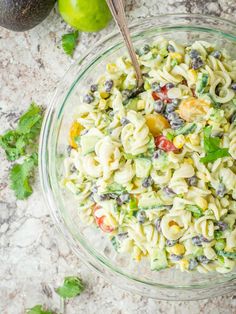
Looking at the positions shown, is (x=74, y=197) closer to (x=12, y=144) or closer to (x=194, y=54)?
(x=12, y=144)

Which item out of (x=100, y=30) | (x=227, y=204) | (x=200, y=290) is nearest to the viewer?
(x=227, y=204)

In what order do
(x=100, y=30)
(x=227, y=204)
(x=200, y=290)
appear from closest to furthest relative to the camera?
(x=227, y=204), (x=200, y=290), (x=100, y=30)

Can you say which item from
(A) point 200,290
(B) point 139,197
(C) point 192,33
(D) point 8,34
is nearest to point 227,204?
(B) point 139,197

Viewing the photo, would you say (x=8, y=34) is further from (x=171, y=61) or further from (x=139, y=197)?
(x=139, y=197)

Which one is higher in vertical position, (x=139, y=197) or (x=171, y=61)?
(x=171, y=61)

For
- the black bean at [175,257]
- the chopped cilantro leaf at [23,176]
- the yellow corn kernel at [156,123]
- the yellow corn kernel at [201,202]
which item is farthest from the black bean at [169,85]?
the chopped cilantro leaf at [23,176]

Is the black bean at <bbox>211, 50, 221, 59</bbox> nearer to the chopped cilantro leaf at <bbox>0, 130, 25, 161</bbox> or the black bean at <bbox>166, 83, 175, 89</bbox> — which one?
the black bean at <bbox>166, 83, 175, 89</bbox>

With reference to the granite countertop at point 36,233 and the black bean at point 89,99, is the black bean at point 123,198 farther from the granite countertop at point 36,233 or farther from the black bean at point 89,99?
the granite countertop at point 36,233
